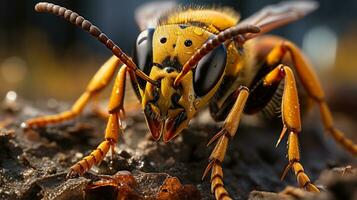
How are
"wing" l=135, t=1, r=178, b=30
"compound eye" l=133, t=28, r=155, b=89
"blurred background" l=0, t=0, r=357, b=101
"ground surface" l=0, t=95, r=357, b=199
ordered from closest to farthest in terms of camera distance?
"ground surface" l=0, t=95, r=357, b=199 → "compound eye" l=133, t=28, r=155, b=89 → "wing" l=135, t=1, r=178, b=30 → "blurred background" l=0, t=0, r=357, b=101

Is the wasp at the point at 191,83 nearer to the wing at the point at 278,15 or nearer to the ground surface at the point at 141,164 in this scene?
the ground surface at the point at 141,164

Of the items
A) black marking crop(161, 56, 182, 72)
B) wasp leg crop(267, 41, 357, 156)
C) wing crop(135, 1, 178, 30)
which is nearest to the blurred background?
wing crop(135, 1, 178, 30)

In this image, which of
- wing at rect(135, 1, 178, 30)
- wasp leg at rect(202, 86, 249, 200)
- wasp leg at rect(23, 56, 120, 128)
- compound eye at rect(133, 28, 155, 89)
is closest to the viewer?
wasp leg at rect(202, 86, 249, 200)

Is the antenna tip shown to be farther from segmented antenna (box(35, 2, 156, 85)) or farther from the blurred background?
the blurred background

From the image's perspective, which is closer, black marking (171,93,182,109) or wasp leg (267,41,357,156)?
black marking (171,93,182,109)

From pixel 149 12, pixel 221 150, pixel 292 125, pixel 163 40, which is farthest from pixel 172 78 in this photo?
pixel 149 12

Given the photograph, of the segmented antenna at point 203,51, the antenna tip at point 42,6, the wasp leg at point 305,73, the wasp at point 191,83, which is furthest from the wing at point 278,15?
the antenna tip at point 42,6

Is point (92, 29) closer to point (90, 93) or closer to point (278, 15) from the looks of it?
point (90, 93)

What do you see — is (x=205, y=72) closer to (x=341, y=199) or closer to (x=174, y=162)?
(x=174, y=162)

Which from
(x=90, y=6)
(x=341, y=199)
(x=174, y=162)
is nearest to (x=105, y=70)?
(x=174, y=162)
